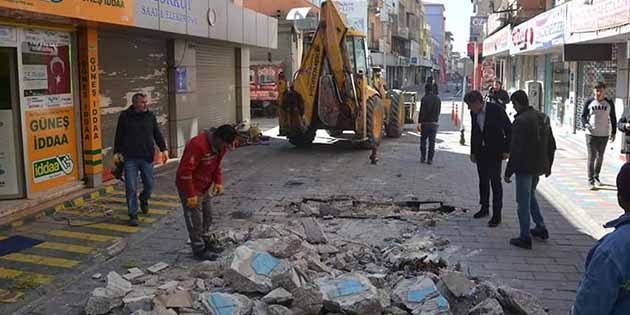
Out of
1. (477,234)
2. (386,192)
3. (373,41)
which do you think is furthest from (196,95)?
(373,41)

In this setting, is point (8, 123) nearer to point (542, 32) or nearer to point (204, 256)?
point (204, 256)

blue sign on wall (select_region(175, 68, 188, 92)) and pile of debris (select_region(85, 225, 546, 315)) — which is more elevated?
blue sign on wall (select_region(175, 68, 188, 92))

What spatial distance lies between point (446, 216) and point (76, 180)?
20.0 feet

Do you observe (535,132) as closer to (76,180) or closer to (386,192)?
(386,192)

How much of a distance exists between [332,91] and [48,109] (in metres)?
7.49

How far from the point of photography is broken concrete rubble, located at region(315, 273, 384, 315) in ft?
16.0

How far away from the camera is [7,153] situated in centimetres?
882

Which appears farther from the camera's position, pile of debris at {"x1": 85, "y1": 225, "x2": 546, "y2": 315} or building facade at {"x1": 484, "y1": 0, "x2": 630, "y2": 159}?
building facade at {"x1": 484, "y1": 0, "x2": 630, "y2": 159}

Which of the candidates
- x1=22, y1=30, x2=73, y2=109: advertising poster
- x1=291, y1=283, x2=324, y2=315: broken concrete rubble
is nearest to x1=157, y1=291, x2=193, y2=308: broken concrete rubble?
x1=291, y1=283, x2=324, y2=315: broken concrete rubble

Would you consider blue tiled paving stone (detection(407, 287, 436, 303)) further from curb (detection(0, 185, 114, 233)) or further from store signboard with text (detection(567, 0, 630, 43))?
store signboard with text (detection(567, 0, 630, 43))

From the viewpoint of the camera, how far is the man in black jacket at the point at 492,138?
8.30 meters

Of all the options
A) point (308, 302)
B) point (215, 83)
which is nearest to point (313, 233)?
point (308, 302)

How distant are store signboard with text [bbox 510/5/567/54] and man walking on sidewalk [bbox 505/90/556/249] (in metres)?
10.7

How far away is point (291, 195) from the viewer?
10508 mm
